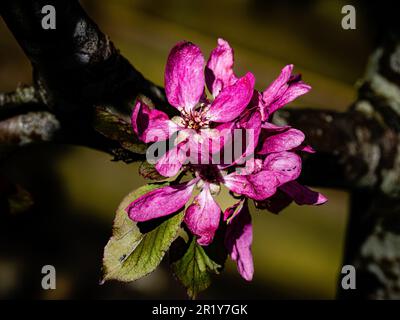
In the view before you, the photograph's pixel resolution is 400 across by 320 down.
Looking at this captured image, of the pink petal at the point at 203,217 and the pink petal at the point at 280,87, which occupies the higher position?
the pink petal at the point at 280,87

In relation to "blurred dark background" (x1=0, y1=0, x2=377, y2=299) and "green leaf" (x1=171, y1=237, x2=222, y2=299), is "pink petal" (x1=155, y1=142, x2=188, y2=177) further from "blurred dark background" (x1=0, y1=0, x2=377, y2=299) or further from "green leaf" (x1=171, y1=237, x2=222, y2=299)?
"blurred dark background" (x1=0, y1=0, x2=377, y2=299)

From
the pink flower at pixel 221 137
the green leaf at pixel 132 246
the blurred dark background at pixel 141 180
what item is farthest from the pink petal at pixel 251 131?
the blurred dark background at pixel 141 180

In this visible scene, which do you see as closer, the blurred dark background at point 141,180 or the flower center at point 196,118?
the flower center at point 196,118

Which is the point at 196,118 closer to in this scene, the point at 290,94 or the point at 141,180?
the point at 290,94

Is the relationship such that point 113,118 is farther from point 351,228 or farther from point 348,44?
point 348,44

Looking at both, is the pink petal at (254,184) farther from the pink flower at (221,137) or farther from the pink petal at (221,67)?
the pink petal at (221,67)
